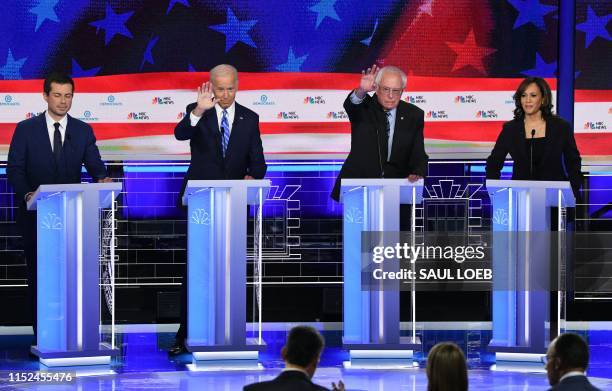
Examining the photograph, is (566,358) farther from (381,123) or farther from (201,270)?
(381,123)

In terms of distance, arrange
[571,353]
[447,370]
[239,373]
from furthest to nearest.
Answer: [239,373] → [571,353] → [447,370]

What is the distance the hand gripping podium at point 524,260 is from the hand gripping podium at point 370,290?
45 centimetres

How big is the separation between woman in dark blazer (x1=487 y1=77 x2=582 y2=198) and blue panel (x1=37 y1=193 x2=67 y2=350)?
245 cm

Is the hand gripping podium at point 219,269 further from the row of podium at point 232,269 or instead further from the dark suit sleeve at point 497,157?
the dark suit sleeve at point 497,157

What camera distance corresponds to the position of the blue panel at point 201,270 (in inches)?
249

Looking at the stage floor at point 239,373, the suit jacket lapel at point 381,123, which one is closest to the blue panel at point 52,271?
the stage floor at point 239,373

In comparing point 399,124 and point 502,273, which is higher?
point 399,124

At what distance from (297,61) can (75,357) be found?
2943 mm

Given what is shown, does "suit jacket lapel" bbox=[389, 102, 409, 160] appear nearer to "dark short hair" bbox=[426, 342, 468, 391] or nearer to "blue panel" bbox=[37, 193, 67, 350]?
"blue panel" bbox=[37, 193, 67, 350]

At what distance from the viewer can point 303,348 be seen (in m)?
3.73

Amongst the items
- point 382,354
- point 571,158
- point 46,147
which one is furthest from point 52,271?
point 571,158

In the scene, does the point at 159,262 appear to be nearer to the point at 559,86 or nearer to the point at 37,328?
the point at 37,328

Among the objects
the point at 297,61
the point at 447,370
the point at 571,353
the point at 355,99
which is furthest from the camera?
the point at 297,61

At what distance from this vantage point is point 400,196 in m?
6.53
